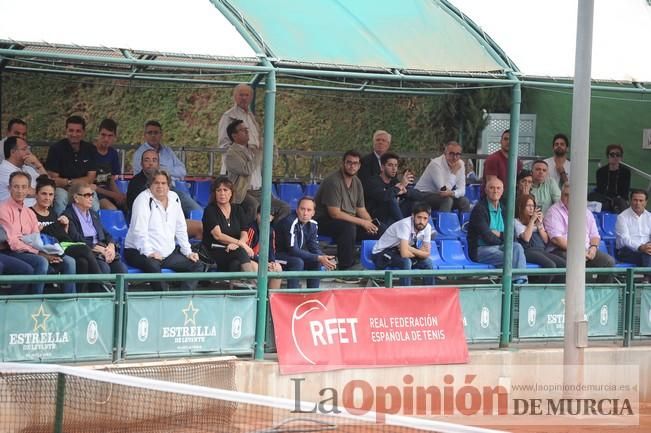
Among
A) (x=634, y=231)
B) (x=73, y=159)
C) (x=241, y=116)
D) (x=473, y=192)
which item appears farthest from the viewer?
(x=473, y=192)

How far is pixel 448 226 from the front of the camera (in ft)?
57.1

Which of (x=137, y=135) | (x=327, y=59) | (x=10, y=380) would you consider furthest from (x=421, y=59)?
(x=137, y=135)

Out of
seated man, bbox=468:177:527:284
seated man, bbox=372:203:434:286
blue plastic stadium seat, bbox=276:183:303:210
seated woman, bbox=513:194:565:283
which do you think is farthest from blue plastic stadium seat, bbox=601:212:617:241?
blue plastic stadium seat, bbox=276:183:303:210

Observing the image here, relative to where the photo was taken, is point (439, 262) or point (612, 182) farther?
point (612, 182)

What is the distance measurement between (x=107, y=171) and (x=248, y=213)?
2239 millimetres

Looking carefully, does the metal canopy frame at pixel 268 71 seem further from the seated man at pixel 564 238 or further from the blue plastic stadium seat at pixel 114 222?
the blue plastic stadium seat at pixel 114 222

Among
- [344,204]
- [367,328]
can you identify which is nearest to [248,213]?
[344,204]

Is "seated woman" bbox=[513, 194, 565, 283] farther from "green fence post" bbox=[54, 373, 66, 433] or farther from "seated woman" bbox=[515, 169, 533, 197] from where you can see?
"green fence post" bbox=[54, 373, 66, 433]

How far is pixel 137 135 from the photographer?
87.8 ft

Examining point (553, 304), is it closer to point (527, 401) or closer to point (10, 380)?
point (527, 401)

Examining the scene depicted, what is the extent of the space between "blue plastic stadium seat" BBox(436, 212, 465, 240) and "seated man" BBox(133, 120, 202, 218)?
323 cm

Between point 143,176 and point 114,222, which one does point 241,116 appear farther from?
point 114,222

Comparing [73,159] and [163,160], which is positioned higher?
[163,160]

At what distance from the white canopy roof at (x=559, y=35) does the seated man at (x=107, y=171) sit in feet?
15.8
